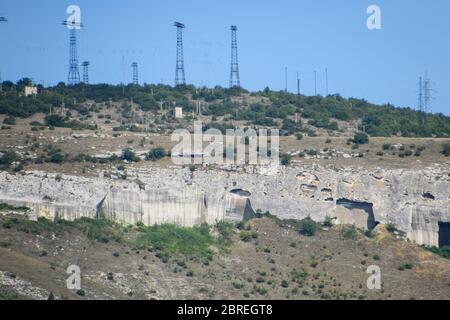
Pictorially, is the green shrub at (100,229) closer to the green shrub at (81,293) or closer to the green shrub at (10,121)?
the green shrub at (81,293)

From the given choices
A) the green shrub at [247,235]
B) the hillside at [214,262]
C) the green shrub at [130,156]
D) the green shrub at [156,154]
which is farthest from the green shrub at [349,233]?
the green shrub at [130,156]

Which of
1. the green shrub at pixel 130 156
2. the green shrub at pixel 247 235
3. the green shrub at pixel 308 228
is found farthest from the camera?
the green shrub at pixel 130 156

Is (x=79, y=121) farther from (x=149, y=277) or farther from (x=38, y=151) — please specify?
(x=149, y=277)

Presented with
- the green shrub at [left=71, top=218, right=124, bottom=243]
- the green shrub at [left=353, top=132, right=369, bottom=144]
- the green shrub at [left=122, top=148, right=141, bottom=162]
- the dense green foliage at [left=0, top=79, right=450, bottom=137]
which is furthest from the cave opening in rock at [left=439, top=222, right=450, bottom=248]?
the dense green foliage at [left=0, top=79, right=450, bottom=137]

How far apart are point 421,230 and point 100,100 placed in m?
29.9

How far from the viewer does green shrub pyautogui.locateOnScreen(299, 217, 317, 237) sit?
→ 192 ft

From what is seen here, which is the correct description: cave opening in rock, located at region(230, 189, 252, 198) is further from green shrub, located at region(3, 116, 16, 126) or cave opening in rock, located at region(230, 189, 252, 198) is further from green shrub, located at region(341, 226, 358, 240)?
green shrub, located at region(3, 116, 16, 126)

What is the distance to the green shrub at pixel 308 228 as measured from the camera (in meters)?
58.4

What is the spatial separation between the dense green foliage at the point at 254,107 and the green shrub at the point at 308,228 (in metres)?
16.3

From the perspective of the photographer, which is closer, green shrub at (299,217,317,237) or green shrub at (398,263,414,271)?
green shrub at (398,263,414,271)

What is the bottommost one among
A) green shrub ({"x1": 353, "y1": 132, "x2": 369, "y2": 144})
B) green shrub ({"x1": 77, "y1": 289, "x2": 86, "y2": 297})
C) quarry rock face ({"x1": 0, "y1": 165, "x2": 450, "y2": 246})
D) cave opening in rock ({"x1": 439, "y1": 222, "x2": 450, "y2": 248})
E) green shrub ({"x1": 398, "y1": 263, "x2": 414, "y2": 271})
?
green shrub ({"x1": 398, "y1": 263, "x2": 414, "y2": 271})

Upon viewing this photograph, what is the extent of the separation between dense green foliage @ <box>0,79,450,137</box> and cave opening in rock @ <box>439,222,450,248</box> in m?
15.6

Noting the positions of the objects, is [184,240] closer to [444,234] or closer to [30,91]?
[444,234]
